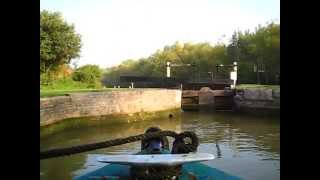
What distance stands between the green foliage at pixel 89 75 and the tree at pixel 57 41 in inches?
30.1

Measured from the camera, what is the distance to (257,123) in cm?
1620

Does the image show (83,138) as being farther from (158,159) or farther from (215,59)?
(215,59)

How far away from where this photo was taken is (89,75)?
48.9 feet

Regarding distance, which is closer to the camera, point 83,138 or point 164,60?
point 83,138

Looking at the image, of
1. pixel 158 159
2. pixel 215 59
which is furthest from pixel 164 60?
pixel 158 159

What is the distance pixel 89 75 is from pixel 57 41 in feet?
7.16

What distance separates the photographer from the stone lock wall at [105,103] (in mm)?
11031

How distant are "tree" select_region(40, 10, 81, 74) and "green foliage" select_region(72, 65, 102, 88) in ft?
2.51

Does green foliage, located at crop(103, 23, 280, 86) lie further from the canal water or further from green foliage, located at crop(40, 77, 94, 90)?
green foliage, located at crop(40, 77, 94, 90)

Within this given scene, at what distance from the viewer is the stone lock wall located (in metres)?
11.0
